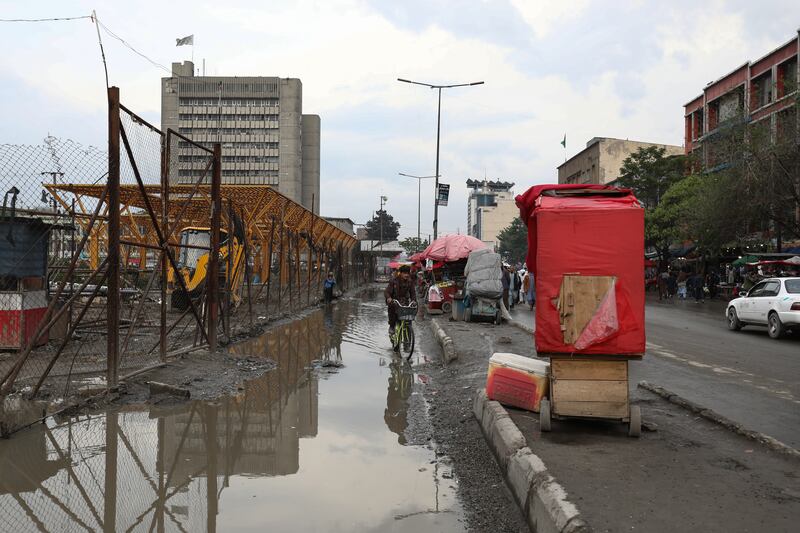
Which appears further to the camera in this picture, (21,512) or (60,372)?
(60,372)

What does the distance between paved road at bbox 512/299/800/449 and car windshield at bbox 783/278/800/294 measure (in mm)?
1225

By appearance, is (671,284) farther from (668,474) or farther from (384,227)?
(384,227)

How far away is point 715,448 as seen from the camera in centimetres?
573

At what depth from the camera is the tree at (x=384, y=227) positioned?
116m

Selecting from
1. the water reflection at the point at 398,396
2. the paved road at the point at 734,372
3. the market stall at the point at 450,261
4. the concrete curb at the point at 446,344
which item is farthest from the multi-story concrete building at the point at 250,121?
the water reflection at the point at 398,396

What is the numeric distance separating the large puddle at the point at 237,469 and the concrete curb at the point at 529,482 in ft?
1.63

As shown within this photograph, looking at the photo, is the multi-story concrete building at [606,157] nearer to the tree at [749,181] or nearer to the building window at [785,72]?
the building window at [785,72]

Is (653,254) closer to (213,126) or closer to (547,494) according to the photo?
(547,494)

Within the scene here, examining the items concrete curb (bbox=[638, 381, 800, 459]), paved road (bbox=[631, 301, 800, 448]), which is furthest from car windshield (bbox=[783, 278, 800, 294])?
concrete curb (bbox=[638, 381, 800, 459])

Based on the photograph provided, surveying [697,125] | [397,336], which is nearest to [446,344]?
[397,336]

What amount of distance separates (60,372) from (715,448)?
7.92 metres

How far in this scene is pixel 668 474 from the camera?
4.91 metres

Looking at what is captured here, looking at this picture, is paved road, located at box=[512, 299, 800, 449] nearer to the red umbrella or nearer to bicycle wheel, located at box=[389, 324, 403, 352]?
bicycle wheel, located at box=[389, 324, 403, 352]

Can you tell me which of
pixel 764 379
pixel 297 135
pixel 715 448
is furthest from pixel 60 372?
pixel 297 135
